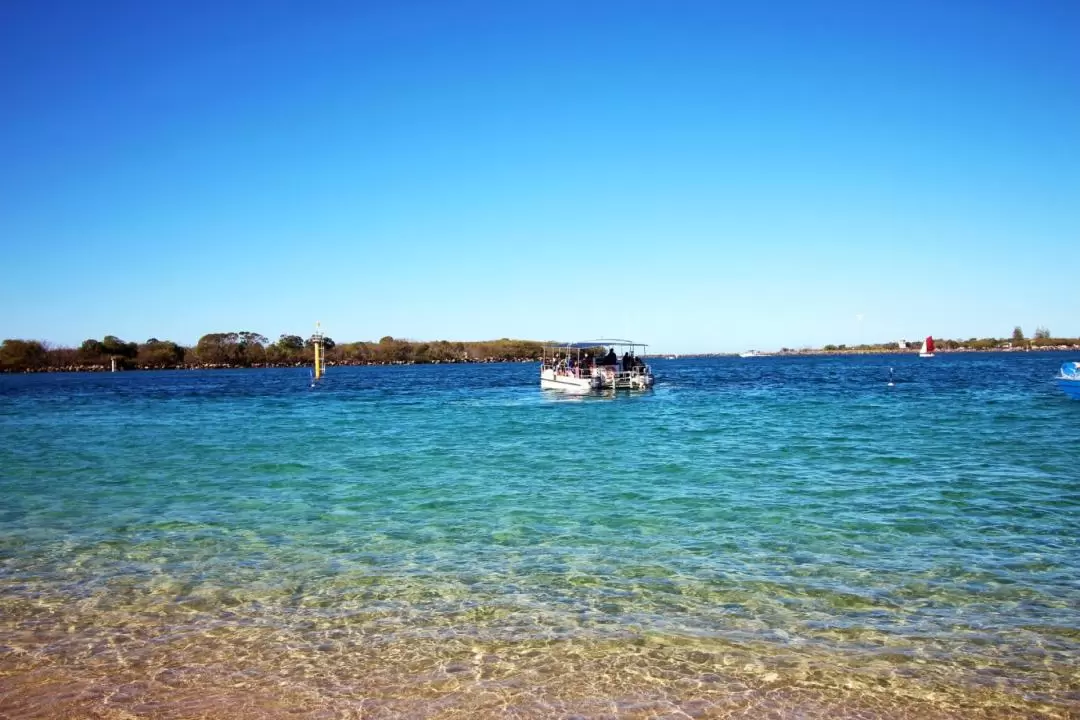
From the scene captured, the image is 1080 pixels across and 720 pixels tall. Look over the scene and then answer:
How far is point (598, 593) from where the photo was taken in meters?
8.11

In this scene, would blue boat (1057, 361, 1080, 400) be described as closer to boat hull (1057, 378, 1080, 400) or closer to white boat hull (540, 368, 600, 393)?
boat hull (1057, 378, 1080, 400)

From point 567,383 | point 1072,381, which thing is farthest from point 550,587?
point 567,383

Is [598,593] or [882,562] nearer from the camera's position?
[598,593]

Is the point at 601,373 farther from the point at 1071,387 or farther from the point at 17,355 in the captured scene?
the point at 17,355

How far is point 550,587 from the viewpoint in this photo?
27.5 feet

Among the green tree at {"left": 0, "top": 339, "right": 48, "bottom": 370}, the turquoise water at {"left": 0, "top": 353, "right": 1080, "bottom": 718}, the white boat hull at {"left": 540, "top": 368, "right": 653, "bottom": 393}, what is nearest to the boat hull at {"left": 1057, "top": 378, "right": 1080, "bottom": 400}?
the turquoise water at {"left": 0, "top": 353, "right": 1080, "bottom": 718}

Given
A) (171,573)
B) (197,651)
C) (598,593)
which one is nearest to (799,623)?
(598,593)

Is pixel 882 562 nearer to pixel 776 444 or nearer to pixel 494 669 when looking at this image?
pixel 494 669

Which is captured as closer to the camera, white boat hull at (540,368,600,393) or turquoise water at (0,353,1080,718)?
turquoise water at (0,353,1080,718)

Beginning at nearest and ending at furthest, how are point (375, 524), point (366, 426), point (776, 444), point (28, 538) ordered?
point (28, 538) → point (375, 524) → point (776, 444) → point (366, 426)

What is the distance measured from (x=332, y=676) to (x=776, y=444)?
19.3 metres

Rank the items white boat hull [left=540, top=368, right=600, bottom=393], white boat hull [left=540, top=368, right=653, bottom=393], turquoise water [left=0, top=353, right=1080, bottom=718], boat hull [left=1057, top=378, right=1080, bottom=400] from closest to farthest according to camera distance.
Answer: turquoise water [left=0, top=353, right=1080, bottom=718]
boat hull [left=1057, top=378, right=1080, bottom=400]
white boat hull [left=540, top=368, right=653, bottom=393]
white boat hull [left=540, top=368, right=600, bottom=393]

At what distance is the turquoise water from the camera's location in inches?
221

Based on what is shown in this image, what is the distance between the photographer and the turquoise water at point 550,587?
560cm
